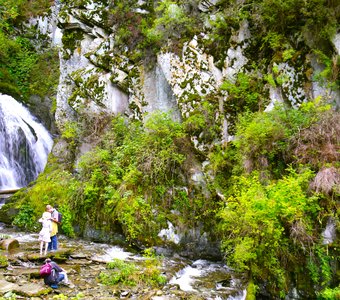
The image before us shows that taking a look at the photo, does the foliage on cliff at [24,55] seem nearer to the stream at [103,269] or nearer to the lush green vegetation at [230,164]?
the lush green vegetation at [230,164]

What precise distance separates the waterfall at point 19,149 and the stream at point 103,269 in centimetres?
502

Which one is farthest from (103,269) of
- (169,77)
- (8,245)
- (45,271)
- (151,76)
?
(151,76)

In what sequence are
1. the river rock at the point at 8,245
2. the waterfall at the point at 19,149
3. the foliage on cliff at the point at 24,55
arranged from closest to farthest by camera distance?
the river rock at the point at 8,245 < the waterfall at the point at 19,149 < the foliage on cliff at the point at 24,55

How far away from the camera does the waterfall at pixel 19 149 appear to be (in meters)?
15.4

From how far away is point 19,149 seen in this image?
15859 mm

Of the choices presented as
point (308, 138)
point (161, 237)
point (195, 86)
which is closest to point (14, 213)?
point (161, 237)

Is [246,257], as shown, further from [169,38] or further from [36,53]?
[36,53]

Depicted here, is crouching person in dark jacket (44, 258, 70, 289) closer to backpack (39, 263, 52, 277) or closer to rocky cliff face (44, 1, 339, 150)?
backpack (39, 263, 52, 277)

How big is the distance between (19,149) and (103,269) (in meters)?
9.28

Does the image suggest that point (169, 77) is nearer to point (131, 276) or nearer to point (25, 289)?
point (131, 276)

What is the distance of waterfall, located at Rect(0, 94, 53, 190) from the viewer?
15.4 meters

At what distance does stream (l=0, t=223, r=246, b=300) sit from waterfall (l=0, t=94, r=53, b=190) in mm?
5016

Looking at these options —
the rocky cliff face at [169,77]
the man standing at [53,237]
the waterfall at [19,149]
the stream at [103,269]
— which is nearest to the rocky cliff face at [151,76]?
the rocky cliff face at [169,77]

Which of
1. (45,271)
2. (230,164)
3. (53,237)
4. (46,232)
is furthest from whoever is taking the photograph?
(230,164)
